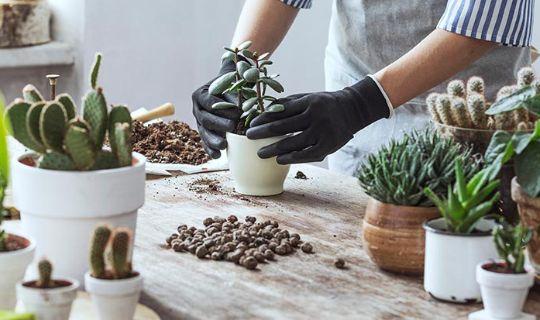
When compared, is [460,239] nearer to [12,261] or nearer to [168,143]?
[12,261]

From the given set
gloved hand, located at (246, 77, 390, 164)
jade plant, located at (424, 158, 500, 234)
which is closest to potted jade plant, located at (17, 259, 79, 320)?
jade plant, located at (424, 158, 500, 234)

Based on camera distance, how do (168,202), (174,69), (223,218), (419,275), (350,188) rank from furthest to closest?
(174,69) < (350,188) < (168,202) < (223,218) < (419,275)

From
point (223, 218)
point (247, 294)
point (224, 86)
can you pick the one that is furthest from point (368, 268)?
point (224, 86)

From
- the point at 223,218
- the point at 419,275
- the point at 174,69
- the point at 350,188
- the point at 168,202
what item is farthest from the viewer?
the point at 174,69

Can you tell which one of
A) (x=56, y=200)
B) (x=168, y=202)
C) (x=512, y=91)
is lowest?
(x=168, y=202)

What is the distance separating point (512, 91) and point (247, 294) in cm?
56

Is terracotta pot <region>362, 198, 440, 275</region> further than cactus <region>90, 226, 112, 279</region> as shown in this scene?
Yes

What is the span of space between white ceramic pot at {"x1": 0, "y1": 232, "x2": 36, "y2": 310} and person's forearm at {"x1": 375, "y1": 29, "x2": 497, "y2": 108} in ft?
3.52

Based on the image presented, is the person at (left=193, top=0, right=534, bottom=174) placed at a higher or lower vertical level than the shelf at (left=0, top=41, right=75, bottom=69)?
higher

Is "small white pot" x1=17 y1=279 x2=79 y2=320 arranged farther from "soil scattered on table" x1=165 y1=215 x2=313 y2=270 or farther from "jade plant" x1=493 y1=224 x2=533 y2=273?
"jade plant" x1=493 y1=224 x2=533 y2=273

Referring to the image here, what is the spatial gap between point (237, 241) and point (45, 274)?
520 millimetres

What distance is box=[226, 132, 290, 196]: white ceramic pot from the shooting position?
2.05 m

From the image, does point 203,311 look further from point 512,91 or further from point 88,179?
point 512,91

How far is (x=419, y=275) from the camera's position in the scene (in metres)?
1.56
